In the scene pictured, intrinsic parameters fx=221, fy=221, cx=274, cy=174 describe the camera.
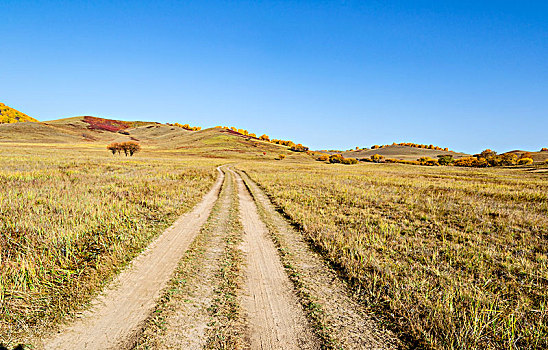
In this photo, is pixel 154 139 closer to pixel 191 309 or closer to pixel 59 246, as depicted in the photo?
pixel 59 246

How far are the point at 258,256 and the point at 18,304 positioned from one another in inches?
221

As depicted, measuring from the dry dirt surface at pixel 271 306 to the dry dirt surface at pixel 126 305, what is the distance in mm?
2158

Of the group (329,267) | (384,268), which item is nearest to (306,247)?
(329,267)

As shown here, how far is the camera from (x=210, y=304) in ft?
16.3

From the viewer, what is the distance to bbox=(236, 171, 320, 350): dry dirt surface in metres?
4.03

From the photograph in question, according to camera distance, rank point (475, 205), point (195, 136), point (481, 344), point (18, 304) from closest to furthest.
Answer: point (481, 344), point (18, 304), point (475, 205), point (195, 136)

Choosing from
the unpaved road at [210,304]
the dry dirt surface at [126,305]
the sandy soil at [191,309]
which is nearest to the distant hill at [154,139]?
the dry dirt surface at [126,305]

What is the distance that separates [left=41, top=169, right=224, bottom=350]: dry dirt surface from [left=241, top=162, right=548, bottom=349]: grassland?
5076 millimetres

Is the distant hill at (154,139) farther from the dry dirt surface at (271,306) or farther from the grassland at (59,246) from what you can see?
the dry dirt surface at (271,306)

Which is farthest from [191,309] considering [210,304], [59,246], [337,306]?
Result: [59,246]

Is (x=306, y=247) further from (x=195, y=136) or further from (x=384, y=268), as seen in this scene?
(x=195, y=136)

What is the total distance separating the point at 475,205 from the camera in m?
15.9

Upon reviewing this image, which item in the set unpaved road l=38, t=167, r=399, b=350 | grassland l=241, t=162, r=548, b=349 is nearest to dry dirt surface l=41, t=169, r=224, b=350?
unpaved road l=38, t=167, r=399, b=350

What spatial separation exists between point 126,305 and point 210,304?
1826 mm
